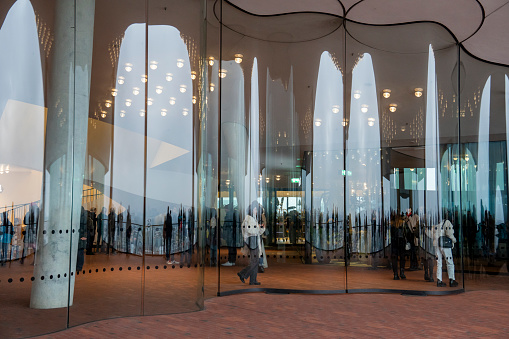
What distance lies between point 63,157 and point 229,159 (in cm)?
386

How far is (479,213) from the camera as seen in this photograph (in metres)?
14.1

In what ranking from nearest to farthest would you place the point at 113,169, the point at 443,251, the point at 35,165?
the point at 35,165, the point at 113,169, the point at 443,251

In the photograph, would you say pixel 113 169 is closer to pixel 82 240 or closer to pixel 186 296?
pixel 82 240

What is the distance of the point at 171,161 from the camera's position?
8258 mm

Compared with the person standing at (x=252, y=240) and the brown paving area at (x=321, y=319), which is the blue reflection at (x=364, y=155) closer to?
the brown paving area at (x=321, y=319)

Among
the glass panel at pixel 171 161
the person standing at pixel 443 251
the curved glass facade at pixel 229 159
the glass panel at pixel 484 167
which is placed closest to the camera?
the curved glass facade at pixel 229 159

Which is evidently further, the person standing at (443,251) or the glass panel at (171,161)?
the person standing at (443,251)

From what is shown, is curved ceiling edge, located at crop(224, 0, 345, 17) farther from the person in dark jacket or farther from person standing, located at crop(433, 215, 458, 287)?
Result: the person in dark jacket

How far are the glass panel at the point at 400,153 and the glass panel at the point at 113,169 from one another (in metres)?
5.09

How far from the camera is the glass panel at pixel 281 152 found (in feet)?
34.1

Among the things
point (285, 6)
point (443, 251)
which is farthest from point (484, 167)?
point (285, 6)

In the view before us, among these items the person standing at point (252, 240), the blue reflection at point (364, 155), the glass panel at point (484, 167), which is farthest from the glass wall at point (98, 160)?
the glass panel at point (484, 167)

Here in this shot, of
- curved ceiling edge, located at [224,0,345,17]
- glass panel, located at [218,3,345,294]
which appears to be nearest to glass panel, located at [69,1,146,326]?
glass panel, located at [218,3,345,294]

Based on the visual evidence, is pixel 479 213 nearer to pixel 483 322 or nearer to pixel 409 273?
pixel 409 273
